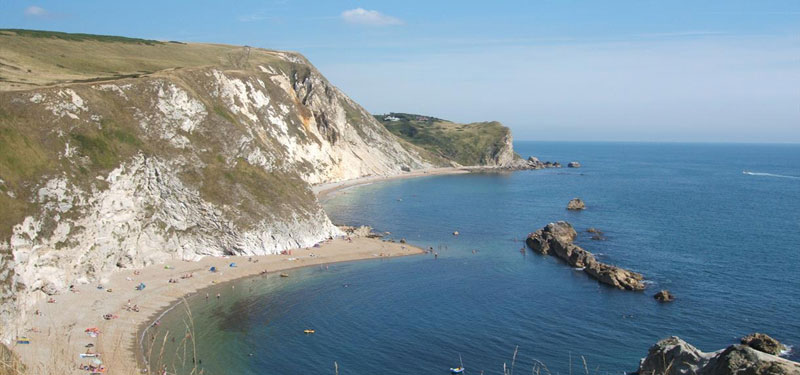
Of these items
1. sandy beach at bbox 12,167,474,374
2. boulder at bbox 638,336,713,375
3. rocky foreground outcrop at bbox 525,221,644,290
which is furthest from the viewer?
rocky foreground outcrop at bbox 525,221,644,290

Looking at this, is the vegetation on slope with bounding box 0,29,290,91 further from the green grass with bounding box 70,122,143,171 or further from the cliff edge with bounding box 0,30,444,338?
the green grass with bounding box 70,122,143,171

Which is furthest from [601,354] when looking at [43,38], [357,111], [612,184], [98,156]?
[357,111]

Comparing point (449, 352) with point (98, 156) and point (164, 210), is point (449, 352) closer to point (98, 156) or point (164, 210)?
point (164, 210)

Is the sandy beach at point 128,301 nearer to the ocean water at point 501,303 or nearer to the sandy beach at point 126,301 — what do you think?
the sandy beach at point 126,301

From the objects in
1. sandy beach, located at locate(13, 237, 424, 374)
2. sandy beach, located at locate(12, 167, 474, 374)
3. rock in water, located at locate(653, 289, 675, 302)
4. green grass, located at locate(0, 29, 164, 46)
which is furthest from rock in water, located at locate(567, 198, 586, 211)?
green grass, located at locate(0, 29, 164, 46)

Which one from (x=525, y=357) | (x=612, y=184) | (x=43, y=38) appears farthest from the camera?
(x=612, y=184)

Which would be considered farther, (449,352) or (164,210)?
(164,210)

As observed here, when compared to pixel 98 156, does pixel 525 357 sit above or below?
below
